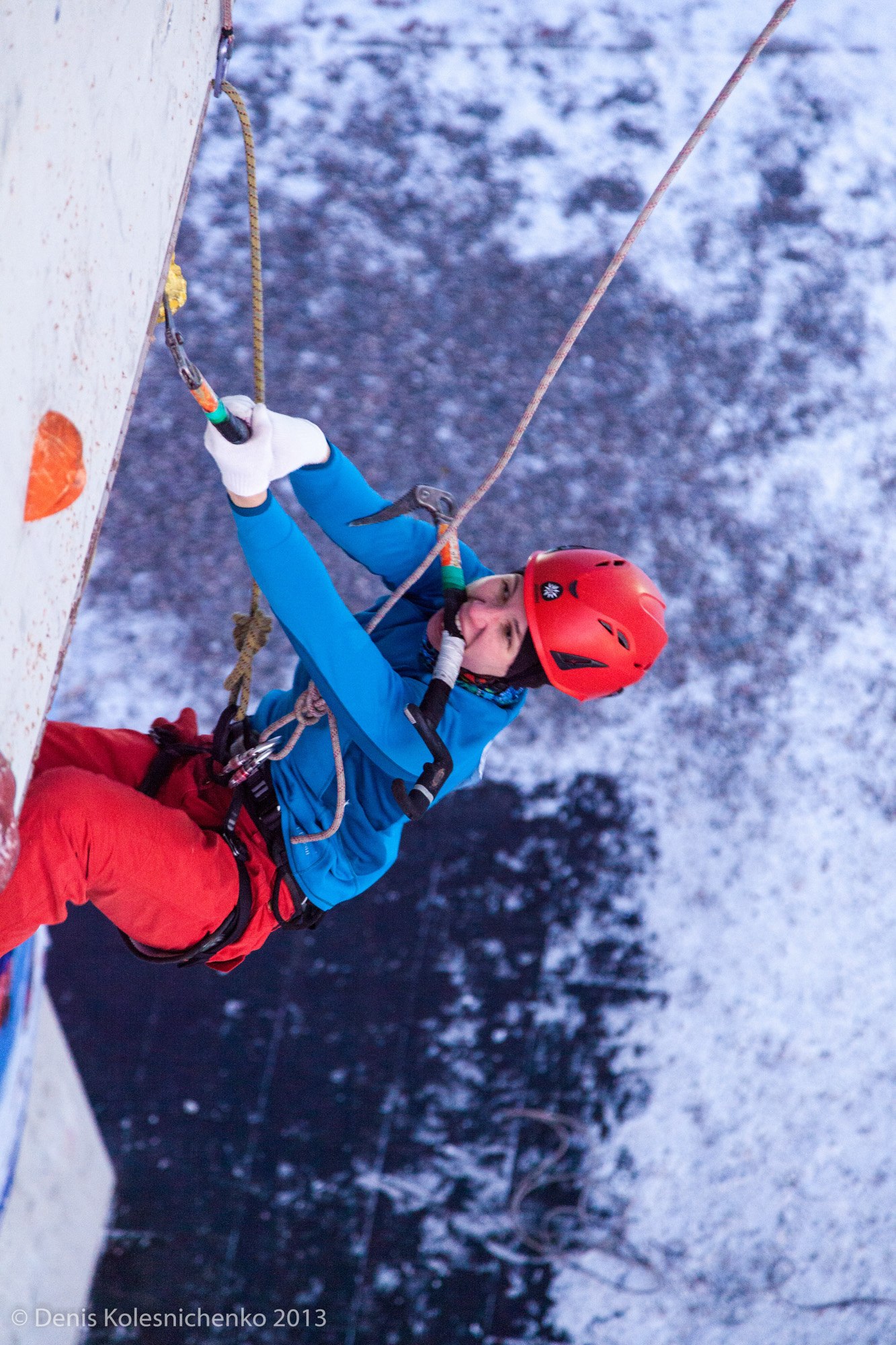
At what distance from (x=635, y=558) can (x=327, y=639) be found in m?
1.89

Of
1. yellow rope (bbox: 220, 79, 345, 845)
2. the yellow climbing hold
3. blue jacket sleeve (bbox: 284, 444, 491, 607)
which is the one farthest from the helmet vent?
the yellow climbing hold

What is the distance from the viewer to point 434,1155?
2627mm

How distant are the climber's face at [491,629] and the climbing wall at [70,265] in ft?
2.15

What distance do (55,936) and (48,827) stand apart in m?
1.50

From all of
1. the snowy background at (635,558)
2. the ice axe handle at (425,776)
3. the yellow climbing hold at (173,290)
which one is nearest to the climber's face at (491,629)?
the ice axe handle at (425,776)

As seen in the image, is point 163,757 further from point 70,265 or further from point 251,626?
point 70,265

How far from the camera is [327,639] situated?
4.49 ft

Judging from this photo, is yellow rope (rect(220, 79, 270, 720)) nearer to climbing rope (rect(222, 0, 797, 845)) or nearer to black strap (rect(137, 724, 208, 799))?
climbing rope (rect(222, 0, 797, 845))

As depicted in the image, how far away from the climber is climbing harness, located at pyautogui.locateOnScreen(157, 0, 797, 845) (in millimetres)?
31

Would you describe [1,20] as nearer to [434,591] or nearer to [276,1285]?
[434,591]

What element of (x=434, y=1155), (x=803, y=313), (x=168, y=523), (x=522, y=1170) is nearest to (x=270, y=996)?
(x=434, y=1155)

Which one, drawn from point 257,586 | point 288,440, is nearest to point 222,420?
point 288,440

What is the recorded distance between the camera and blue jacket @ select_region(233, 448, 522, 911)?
136cm

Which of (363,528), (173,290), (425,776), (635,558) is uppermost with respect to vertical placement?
(635,558)
